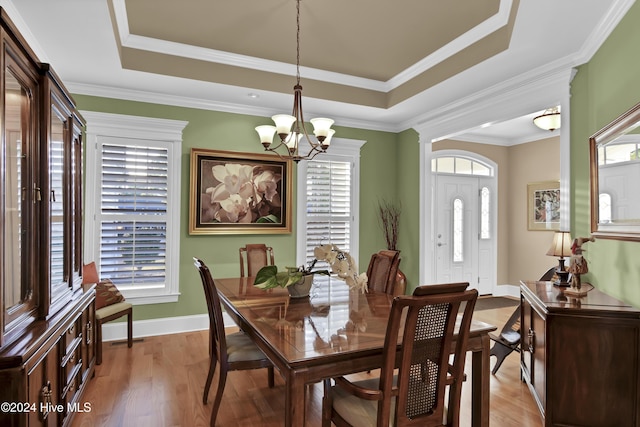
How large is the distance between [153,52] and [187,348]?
2.94 meters

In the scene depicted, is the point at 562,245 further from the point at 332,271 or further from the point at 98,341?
the point at 98,341

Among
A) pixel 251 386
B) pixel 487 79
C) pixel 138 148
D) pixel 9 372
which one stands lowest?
pixel 251 386

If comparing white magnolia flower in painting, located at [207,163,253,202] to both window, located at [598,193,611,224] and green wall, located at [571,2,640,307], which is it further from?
window, located at [598,193,611,224]

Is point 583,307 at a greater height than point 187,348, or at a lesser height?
greater

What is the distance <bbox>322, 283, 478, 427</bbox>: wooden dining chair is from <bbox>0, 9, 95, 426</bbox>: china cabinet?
137 centimetres

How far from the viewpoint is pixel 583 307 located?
86.1 inches

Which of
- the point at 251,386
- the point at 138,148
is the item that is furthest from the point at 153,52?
Answer: the point at 251,386

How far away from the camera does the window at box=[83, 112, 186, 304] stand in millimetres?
3996

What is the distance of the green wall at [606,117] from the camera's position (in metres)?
2.33

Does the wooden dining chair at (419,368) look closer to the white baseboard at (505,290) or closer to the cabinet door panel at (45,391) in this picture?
the cabinet door panel at (45,391)

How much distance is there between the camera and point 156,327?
421cm

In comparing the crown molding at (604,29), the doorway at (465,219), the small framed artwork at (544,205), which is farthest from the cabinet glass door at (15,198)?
the small framed artwork at (544,205)

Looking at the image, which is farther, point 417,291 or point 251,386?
point 251,386

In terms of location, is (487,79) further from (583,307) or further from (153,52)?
(153,52)
